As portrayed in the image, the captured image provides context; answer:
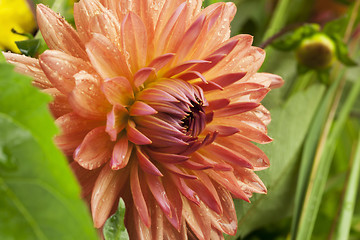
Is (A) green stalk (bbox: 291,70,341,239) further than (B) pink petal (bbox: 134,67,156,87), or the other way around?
(A) green stalk (bbox: 291,70,341,239)

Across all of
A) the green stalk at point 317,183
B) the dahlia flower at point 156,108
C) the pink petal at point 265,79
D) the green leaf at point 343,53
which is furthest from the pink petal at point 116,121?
the green leaf at point 343,53

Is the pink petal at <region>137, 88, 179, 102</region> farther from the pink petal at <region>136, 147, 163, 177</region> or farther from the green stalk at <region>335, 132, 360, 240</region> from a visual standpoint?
the green stalk at <region>335, 132, 360, 240</region>

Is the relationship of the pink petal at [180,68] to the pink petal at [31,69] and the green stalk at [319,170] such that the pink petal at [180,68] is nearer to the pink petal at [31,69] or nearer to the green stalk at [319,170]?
the pink petal at [31,69]

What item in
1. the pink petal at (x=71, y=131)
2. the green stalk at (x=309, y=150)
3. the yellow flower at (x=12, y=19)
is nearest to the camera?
the pink petal at (x=71, y=131)

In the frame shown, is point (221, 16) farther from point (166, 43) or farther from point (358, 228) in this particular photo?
point (358, 228)

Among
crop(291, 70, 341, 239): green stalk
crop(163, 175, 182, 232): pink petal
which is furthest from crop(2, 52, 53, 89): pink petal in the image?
crop(291, 70, 341, 239): green stalk

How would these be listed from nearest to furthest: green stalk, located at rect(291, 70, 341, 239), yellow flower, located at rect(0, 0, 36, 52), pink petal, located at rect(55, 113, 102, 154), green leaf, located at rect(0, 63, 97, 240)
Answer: green leaf, located at rect(0, 63, 97, 240) < pink petal, located at rect(55, 113, 102, 154) < yellow flower, located at rect(0, 0, 36, 52) < green stalk, located at rect(291, 70, 341, 239)

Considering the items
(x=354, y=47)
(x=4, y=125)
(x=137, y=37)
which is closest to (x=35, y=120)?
(x=4, y=125)
